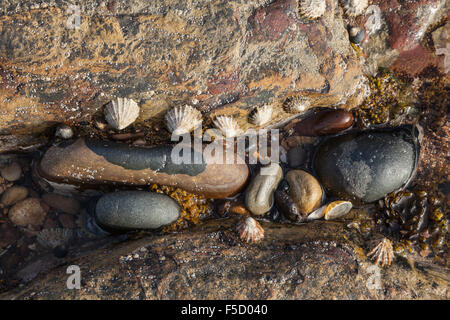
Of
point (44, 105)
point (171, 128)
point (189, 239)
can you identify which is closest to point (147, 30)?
point (171, 128)

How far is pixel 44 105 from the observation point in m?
3.79

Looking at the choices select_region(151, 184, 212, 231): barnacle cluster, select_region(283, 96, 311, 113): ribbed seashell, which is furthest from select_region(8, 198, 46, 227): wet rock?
select_region(283, 96, 311, 113): ribbed seashell

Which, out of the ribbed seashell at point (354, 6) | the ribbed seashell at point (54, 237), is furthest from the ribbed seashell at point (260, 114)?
the ribbed seashell at point (54, 237)

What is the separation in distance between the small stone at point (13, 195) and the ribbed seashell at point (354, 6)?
5.38m

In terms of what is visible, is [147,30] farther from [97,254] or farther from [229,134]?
[97,254]

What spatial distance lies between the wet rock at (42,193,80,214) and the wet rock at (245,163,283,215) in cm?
262

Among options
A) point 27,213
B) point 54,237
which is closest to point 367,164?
point 54,237

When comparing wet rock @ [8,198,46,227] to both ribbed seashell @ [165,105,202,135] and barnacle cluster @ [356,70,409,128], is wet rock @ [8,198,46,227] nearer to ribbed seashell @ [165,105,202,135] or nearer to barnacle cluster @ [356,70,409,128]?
ribbed seashell @ [165,105,202,135]

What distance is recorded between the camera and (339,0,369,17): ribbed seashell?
4242 mm

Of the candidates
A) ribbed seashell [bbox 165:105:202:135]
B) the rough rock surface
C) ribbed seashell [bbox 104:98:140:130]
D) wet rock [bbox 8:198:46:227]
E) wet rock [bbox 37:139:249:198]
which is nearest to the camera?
the rough rock surface

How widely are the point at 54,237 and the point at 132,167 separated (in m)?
1.80

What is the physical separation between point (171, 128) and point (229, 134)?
750 mm

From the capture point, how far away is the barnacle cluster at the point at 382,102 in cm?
464

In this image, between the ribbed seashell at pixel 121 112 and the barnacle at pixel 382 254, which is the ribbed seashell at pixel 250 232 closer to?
the barnacle at pixel 382 254
